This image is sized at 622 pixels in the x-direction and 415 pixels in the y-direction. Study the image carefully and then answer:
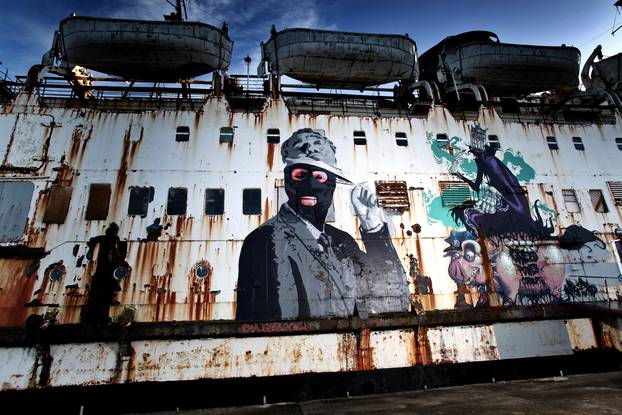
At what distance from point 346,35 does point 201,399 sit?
1158 centimetres

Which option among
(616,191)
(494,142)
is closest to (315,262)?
(494,142)

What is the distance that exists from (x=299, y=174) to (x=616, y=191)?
9.94 m

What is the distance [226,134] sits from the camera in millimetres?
9547

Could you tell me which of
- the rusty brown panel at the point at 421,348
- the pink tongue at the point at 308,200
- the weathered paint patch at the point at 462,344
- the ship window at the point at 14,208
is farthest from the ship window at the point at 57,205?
the weathered paint patch at the point at 462,344

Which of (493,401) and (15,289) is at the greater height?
(15,289)

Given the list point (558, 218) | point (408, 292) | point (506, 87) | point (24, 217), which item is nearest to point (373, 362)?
point (408, 292)

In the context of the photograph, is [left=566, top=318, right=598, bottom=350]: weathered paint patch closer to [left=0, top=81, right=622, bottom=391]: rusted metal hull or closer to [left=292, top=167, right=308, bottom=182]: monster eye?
[left=0, top=81, right=622, bottom=391]: rusted metal hull

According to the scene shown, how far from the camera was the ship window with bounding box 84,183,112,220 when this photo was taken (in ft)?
27.3

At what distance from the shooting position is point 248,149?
371 inches

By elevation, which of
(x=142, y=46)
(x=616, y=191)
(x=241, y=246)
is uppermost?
(x=142, y=46)

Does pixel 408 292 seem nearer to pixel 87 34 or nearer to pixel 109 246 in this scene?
pixel 109 246

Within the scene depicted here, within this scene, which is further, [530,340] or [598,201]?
[598,201]

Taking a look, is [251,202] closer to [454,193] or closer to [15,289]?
[15,289]

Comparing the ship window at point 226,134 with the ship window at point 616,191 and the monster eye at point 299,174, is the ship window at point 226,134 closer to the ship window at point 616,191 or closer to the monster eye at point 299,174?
the monster eye at point 299,174
